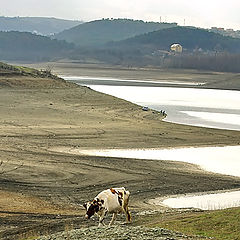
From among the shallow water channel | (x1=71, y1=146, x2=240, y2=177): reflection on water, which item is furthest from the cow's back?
(x1=71, y1=146, x2=240, y2=177): reflection on water

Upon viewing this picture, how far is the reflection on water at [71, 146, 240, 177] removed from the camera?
3730cm

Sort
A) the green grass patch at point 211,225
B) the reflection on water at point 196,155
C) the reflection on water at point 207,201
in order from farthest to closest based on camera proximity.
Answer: the reflection on water at point 196,155 < the reflection on water at point 207,201 < the green grass patch at point 211,225

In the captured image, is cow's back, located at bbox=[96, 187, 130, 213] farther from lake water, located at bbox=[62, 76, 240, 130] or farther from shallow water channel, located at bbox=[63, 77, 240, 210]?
lake water, located at bbox=[62, 76, 240, 130]

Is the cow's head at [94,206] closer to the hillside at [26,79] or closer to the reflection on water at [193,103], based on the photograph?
the reflection on water at [193,103]

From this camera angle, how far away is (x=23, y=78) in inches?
2953

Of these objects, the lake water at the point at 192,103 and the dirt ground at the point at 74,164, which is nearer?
the dirt ground at the point at 74,164

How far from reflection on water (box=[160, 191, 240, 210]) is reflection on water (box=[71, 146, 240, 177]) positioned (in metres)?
5.21

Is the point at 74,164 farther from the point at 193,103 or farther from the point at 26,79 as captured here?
the point at 193,103

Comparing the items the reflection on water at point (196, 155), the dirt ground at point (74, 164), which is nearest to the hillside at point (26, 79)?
the dirt ground at point (74, 164)

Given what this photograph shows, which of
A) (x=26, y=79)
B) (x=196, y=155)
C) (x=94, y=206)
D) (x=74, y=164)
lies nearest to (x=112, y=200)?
(x=94, y=206)

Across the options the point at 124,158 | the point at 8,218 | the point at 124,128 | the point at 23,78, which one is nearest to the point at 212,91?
the point at 23,78

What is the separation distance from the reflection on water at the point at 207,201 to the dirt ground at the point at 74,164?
2.99 feet

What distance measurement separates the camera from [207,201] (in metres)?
29.5

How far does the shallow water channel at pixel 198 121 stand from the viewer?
29.9 meters
